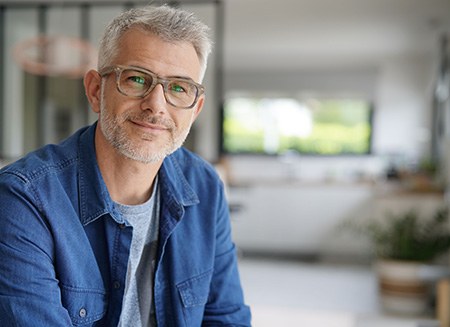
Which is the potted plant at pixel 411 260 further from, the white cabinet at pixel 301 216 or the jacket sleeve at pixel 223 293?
the jacket sleeve at pixel 223 293

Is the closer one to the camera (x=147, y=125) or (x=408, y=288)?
(x=147, y=125)

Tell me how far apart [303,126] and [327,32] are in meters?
1.59

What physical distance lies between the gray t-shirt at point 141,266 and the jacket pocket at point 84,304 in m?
0.06

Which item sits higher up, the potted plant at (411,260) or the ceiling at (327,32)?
the ceiling at (327,32)

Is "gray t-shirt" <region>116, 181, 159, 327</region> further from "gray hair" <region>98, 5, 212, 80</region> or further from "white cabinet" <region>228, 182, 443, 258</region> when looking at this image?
"white cabinet" <region>228, 182, 443, 258</region>

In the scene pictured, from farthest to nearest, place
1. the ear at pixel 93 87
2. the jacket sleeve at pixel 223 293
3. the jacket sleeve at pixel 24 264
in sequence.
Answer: the jacket sleeve at pixel 223 293 → the ear at pixel 93 87 → the jacket sleeve at pixel 24 264

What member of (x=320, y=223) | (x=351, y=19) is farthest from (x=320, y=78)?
(x=320, y=223)

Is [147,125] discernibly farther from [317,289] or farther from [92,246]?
[317,289]

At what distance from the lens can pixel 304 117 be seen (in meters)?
7.43

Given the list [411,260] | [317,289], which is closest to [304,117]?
[317,289]

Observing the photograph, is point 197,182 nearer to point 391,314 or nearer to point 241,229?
point 391,314

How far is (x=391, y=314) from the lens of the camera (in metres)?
3.61

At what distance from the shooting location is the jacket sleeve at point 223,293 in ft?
4.24

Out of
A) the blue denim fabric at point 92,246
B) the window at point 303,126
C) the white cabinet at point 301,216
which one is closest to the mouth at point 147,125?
the blue denim fabric at point 92,246
